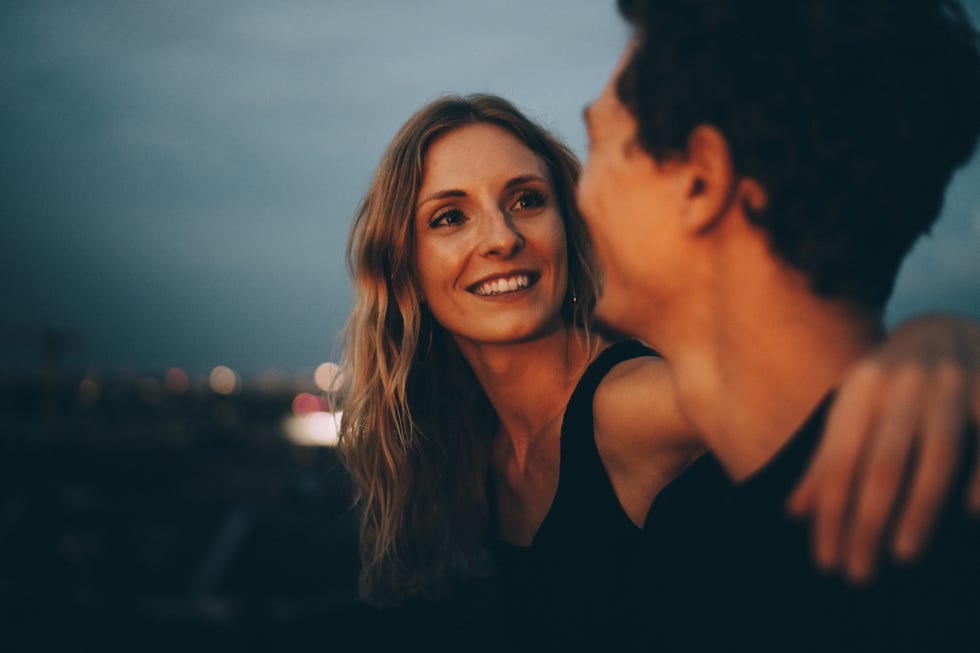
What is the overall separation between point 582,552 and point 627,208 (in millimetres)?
1642

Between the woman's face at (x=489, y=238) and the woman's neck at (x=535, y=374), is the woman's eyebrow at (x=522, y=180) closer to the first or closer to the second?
the woman's face at (x=489, y=238)

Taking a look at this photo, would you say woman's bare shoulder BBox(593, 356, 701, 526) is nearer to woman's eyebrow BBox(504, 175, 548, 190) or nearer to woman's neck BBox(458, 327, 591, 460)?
woman's neck BBox(458, 327, 591, 460)

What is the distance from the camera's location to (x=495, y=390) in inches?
126

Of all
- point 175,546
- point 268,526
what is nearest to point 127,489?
point 175,546

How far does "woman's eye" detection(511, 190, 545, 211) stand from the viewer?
3.12 metres

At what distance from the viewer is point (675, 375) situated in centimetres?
152

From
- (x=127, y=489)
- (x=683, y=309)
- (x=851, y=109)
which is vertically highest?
(x=851, y=109)

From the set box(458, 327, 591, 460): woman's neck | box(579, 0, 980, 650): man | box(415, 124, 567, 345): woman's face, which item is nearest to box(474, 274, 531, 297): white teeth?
box(415, 124, 567, 345): woman's face

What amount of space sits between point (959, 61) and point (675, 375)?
830 millimetres

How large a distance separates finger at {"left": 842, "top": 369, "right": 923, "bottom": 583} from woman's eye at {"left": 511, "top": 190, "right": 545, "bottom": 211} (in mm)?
2332

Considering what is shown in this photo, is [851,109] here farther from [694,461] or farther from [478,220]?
[478,220]

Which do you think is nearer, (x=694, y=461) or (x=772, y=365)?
(x=772, y=365)

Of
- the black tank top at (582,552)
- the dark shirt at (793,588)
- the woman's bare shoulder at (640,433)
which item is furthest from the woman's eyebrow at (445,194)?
the dark shirt at (793,588)

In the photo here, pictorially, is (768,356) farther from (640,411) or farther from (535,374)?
(535,374)
